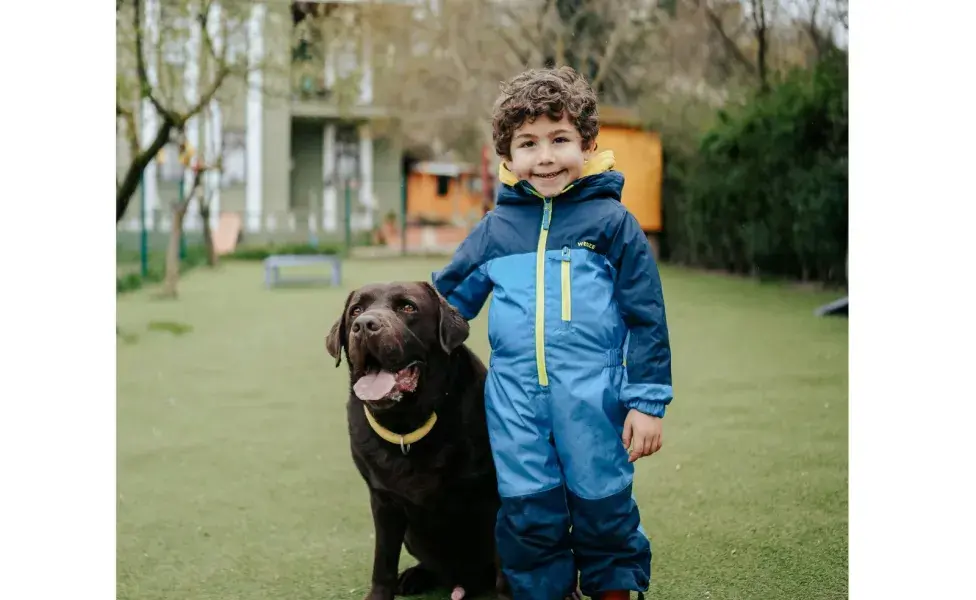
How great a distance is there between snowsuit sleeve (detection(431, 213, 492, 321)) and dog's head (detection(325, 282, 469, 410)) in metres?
0.04

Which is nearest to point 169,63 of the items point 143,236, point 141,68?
point 141,68

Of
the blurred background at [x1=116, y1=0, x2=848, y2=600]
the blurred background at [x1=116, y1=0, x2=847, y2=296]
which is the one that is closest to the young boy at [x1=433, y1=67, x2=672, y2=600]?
the blurred background at [x1=116, y1=0, x2=848, y2=600]

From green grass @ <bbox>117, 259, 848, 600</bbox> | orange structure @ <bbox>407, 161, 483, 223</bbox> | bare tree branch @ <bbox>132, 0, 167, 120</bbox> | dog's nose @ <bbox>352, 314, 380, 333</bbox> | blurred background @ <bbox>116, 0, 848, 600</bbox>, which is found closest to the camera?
dog's nose @ <bbox>352, 314, 380, 333</bbox>

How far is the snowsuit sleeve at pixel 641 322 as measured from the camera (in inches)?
73.6

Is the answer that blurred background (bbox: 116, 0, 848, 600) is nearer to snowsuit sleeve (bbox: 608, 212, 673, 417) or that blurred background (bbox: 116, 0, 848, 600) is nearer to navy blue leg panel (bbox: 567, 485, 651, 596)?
navy blue leg panel (bbox: 567, 485, 651, 596)

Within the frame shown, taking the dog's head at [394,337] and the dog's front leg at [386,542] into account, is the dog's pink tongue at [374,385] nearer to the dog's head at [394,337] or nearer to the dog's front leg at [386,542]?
the dog's head at [394,337]

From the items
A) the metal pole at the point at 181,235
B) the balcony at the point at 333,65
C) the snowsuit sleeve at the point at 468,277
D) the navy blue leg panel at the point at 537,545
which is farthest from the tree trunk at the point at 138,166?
the navy blue leg panel at the point at 537,545

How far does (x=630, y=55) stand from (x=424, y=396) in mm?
2218

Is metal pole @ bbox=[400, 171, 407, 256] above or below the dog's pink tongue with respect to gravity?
above

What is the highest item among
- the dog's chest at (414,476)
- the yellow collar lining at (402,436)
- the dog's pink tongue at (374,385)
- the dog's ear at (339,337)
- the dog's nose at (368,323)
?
the dog's nose at (368,323)

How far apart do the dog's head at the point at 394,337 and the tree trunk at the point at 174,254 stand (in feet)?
6.46

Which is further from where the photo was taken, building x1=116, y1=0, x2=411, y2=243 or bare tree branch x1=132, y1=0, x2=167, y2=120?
building x1=116, y1=0, x2=411, y2=243

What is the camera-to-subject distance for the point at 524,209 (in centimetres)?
201

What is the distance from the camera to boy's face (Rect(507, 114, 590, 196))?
1946mm
